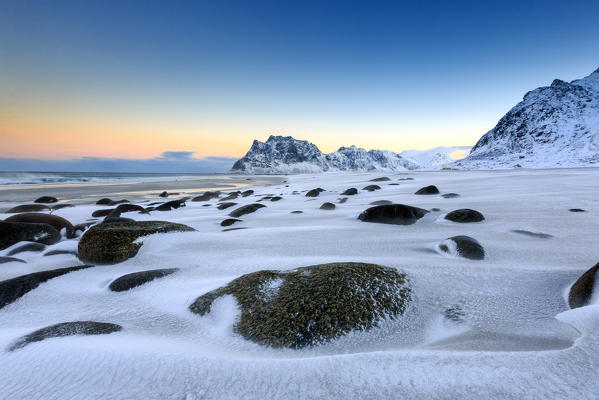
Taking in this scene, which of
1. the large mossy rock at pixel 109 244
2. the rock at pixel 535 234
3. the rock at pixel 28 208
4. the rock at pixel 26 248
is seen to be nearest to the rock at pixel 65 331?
the large mossy rock at pixel 109 244

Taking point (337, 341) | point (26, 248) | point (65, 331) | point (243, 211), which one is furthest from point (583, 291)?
point (26, 248)

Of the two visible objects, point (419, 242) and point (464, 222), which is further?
point (464, 222)

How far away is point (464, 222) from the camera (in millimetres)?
4027

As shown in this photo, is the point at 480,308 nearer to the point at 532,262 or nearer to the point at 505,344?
the point at 505,344

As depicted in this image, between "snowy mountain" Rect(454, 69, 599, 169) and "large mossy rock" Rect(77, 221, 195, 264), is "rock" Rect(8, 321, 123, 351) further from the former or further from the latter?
"snowy mountain" Rect(454, 69, 599, 169)

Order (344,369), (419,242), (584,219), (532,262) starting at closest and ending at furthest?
1. (344,369)
2. (532,262)
3. (419,242)
4. (584,219)

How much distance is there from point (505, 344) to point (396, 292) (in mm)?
635

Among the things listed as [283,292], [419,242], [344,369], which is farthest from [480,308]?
[419,242]

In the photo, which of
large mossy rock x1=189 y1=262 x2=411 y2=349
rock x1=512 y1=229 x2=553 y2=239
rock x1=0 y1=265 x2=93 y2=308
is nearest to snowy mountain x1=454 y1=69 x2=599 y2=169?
rock x1=512 y1=229 x2=553 y2=239

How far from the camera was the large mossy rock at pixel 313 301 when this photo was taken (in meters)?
1.55

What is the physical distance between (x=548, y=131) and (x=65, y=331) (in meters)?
66.1

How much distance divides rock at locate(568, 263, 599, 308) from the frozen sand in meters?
0.09

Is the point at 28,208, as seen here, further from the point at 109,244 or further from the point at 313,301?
the point at 313,301

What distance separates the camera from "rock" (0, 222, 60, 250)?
399 centimetres
